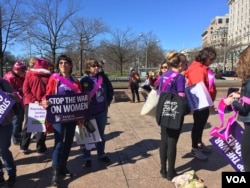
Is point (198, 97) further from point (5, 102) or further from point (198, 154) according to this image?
point (5, 102)

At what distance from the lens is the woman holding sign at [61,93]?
14.9 ft

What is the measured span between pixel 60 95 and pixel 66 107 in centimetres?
19

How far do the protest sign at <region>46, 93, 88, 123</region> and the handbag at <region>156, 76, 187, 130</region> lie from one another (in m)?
1.18

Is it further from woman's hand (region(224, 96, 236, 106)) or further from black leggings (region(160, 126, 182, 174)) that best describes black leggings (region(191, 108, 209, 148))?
woman's hand (region(224, 96, 236, 106))

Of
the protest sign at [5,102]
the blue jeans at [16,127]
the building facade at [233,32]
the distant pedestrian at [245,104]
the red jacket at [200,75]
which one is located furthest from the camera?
the building facade at [233,32]

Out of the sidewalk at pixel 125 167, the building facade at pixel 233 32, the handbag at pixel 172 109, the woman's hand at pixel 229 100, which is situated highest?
the building facade at pixel 233 32

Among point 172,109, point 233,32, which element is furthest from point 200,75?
point 233,32

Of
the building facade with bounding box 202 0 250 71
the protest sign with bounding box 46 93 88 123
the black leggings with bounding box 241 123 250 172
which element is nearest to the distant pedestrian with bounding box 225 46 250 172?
the black leggings with bounding box 241 123 250 172

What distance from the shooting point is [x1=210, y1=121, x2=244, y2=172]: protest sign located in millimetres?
3822

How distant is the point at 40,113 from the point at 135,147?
2.16 metres

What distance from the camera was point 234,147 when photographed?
12.7ft

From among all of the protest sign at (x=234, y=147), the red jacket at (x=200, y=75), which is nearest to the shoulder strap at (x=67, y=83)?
the red jacket at (x=200, y=75)

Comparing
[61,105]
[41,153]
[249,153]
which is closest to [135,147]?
[41,153]

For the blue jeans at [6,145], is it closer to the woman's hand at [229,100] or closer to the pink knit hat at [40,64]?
the pink knit hat at [40,64]
